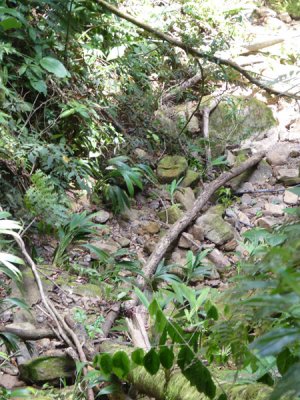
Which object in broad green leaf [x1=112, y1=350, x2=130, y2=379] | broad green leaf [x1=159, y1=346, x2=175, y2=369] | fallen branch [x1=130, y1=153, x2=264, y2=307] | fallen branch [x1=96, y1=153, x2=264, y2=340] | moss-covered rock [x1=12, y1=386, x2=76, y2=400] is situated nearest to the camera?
broad green leaf [x1=159, y1=346, x2=175, y2=369]

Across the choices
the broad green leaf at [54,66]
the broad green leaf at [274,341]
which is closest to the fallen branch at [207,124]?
the broad green leaf at [54,66]

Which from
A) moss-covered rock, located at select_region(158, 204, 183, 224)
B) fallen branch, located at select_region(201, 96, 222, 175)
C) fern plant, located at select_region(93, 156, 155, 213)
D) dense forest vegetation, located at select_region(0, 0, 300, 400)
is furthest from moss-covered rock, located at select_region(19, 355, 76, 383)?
Answer: fallen branch, located at select_region(201, 96, 222, 175)

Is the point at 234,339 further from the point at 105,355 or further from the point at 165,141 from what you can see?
the point at 165,141

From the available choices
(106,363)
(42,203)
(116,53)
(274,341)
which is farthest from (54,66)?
(274,341)

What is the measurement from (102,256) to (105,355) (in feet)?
6.22

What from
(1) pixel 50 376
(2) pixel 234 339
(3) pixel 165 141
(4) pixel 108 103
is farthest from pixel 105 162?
(2) pixel 234 339

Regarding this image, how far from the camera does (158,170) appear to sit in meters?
4.90

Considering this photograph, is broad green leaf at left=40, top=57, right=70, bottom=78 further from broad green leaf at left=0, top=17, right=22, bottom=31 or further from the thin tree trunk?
the thin tree trunk

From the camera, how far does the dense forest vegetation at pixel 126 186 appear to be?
2.29 meters

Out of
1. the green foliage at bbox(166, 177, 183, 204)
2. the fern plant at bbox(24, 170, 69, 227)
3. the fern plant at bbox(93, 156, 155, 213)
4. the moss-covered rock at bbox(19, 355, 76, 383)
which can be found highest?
the fern plant at bbox(24, 170, 69, 227)

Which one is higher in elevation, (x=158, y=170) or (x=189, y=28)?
(x=189, y=28)

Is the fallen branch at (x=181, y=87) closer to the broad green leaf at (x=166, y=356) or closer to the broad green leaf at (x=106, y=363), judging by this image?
the broad green leaf at (x=106, y=363)

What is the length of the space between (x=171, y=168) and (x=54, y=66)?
163 centimetres

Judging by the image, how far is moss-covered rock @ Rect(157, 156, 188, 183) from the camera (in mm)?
4807
